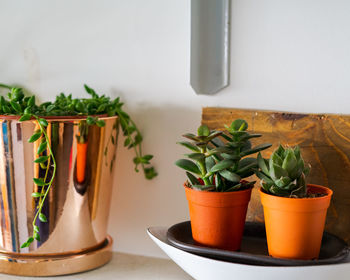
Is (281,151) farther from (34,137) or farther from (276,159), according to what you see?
(34,137)

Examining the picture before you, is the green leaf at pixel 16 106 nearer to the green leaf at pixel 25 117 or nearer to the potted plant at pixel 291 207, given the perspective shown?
the green leaf at pixel 25 117

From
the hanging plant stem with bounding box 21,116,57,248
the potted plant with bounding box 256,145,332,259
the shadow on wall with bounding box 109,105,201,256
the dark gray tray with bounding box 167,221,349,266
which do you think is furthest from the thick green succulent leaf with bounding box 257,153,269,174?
the hanging plant stem with bounding box 21,116,57,248

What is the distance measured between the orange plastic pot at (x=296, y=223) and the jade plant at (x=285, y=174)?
1 cm

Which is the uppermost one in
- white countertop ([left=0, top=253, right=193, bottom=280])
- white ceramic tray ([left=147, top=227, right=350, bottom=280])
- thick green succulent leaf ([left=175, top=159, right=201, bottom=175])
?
thick green succulent leaf ([left=175, top=159, right=201, bottom=175])

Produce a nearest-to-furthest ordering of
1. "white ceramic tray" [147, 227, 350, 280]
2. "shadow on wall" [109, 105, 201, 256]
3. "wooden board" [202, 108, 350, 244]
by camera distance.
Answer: "white ceramic tray" [147, 227, 350, 280]
"wooden board" [202, 108, 350, 244]
"shadow on wall" [109, 105, 201, 256]

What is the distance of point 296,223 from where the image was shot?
2.10 feet

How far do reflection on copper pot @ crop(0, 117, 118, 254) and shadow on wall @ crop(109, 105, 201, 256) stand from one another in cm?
8

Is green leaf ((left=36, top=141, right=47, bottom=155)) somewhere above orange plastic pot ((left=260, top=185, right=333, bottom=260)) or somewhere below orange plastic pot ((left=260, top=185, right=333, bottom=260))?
above

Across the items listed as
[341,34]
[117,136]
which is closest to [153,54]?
[117,136]

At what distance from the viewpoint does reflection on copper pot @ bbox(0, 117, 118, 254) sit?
2.61 feet

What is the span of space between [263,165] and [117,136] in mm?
337

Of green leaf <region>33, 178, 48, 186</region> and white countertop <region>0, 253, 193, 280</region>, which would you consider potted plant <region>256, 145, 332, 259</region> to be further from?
green leaf <region>33, 178, 48, 186</region>

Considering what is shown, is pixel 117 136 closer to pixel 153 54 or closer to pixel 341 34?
pixel 153 54

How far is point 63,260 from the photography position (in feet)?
2.79
